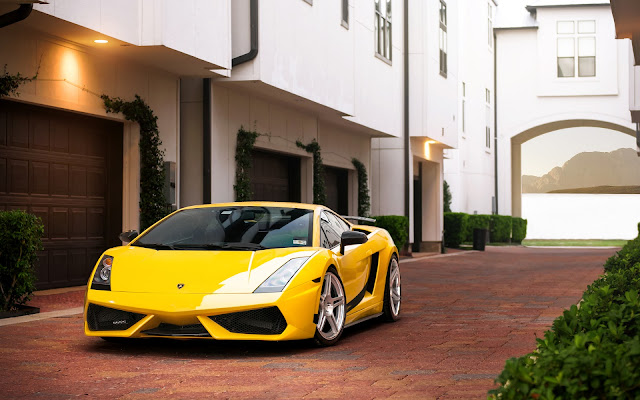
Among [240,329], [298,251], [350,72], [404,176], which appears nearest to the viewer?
[240,329]

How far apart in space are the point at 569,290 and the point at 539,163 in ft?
164

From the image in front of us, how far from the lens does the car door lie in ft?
29.0

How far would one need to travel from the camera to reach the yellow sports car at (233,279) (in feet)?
24.6

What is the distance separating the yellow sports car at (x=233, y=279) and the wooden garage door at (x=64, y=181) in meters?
4.63

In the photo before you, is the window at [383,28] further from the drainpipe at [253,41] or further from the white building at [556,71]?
the white building at [556,71]

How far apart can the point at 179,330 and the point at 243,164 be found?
10753 mm

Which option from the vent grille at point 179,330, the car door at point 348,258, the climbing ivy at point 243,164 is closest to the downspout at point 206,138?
the climbing ivy at point 243,164

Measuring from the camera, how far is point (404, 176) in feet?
92.8

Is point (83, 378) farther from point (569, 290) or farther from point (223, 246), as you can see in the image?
point (569, 290)

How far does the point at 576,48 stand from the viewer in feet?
149

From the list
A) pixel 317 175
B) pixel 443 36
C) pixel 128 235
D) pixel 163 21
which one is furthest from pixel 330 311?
pixel 443 36

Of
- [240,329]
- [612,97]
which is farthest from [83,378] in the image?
[612,97]

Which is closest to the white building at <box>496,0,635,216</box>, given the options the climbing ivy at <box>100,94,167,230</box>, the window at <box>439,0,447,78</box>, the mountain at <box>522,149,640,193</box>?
the mountain at <box>522,149,640,193</box>

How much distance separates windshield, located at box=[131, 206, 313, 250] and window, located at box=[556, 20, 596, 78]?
38798mm
